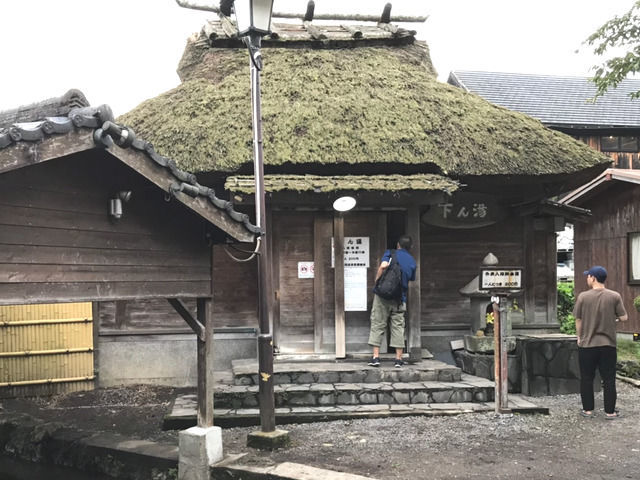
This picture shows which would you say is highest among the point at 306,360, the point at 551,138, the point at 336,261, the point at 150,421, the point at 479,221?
the point at 551,138

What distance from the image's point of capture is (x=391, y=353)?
8969mm

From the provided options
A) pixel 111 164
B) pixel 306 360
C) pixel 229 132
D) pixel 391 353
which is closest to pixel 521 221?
pixel 391 353

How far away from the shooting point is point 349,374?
8086 mm


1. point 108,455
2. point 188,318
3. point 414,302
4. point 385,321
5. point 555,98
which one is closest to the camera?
point 188,318

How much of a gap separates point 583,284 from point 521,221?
25.1 ft

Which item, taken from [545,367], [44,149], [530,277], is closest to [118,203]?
[44,149]

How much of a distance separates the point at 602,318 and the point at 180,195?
5270mm

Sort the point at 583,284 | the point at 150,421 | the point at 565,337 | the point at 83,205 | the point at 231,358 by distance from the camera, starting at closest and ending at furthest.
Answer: the point at 83,205
the point at 150,421
the point at 565,337
the point at 231,358
the point at 583,284

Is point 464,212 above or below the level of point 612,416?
above

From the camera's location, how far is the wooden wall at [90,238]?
411cm

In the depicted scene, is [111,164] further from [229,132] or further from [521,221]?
[521,221]

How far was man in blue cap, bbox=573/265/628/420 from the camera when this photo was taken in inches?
284

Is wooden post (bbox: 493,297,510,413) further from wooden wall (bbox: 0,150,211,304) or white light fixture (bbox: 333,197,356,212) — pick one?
wooden wall (bbox: 0,150,211,304)

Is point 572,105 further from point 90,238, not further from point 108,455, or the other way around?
point 90,238
